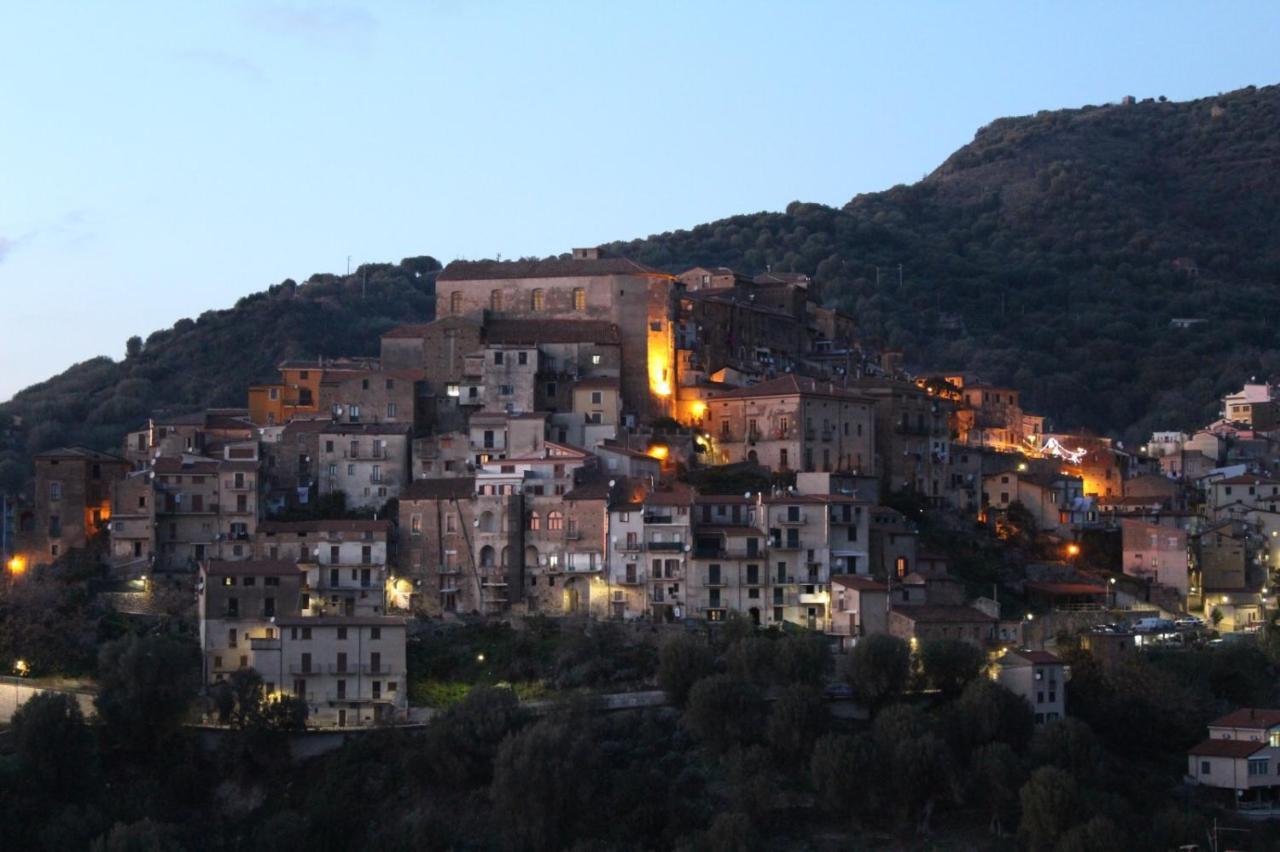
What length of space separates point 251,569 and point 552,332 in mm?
16634

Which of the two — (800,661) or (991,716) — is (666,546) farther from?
(991,716)

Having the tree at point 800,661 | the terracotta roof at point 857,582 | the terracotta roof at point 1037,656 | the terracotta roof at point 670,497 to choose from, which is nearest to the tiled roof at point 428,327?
the terracotta roof at point 670,497

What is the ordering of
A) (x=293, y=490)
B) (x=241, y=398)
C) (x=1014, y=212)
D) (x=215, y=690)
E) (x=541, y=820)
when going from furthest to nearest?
1. (x=1014, y=212)
2. (x=241, y=398)
3. (x=293, y=490)
4. (x=215, y=690)
5. (x=541, y=820)

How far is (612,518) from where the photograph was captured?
66938 millimetres

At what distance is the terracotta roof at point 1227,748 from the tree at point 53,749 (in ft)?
96.3

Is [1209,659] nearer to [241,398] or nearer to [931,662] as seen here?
[931,662]

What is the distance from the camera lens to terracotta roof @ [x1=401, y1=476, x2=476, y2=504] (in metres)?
68.3

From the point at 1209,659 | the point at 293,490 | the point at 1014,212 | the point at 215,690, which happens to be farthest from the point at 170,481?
the point at 1014,212

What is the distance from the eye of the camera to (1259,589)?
75.3 m

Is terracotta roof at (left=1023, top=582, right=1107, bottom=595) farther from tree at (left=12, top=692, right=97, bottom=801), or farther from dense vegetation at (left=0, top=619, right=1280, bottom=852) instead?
tree at (left=12, top=692, right=97, bottom=801)

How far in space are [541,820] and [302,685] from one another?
9.50 metres

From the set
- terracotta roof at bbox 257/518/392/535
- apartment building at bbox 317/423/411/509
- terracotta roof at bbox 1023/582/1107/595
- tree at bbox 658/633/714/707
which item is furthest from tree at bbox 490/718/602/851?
terracotta roof at bbox 1023/582/1107/595

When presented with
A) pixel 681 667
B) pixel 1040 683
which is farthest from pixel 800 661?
pixel 1040 683

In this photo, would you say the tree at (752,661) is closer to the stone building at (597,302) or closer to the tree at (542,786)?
the tree at (542,786)
